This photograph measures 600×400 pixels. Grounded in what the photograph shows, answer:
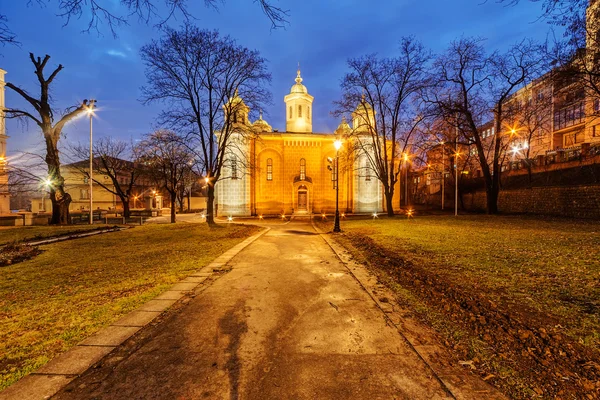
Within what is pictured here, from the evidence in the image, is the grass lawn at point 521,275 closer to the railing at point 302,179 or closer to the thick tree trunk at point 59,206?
the thick tree trunk at point 59,206

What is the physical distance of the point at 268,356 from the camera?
331 centimetres

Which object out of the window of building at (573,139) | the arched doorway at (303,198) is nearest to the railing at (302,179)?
the arched doorway at (303,198)

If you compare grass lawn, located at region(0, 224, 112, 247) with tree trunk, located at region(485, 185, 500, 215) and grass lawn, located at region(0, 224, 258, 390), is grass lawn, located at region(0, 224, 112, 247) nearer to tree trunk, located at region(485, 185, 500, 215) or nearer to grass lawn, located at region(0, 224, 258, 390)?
grass lawn, located at region(0, 224, 258, 390)

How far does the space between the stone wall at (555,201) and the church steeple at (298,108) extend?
26.4 m

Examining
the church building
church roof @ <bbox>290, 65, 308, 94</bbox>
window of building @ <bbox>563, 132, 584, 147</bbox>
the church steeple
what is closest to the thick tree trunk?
the church building

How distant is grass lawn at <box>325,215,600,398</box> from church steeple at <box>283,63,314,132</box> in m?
31.4

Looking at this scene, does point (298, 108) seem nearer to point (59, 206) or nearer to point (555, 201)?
point (59, 206)

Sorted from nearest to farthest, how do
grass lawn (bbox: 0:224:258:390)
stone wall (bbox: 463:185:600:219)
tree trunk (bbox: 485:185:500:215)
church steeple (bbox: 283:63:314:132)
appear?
grass lawn (bbox: 0:224:258:390) → stone wall (bbox: 463:185:600:219) → tree trunk (bbox: 485:185:500:215) → church steeple (bbox: 283:63:314:132)

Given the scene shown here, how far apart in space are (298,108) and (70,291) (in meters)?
38.1

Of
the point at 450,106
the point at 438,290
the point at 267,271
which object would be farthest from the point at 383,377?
the point at 450,106

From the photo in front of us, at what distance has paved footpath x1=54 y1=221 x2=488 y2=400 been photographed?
271cm

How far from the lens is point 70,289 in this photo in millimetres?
5699

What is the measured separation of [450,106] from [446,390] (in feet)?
83.5

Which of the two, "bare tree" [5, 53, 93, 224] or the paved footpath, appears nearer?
the paved footpath
